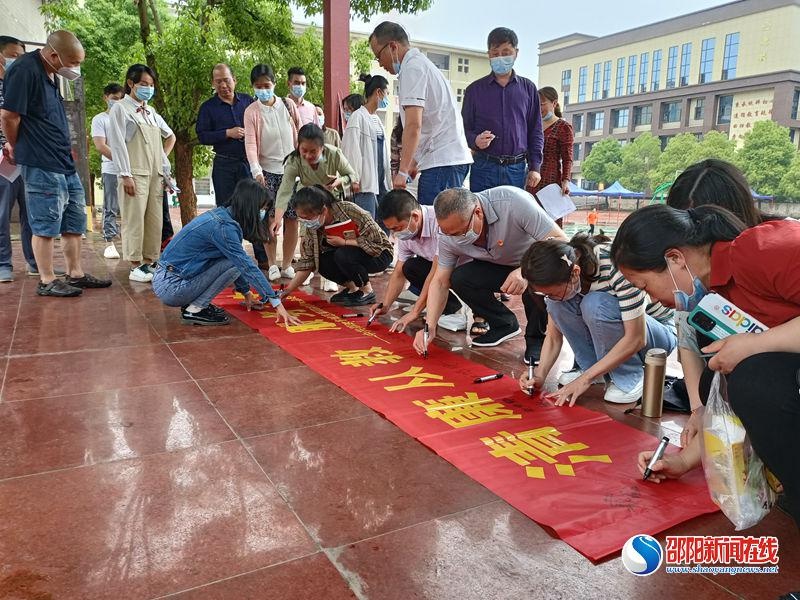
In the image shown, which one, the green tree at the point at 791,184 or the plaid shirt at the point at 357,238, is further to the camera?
the green tree at the point at 791,184

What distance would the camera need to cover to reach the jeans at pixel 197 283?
136 inches

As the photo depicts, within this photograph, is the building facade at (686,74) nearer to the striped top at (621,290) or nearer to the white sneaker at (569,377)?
the striped top at (621,290)

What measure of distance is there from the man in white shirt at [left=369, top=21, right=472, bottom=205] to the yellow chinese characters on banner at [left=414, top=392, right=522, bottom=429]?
160 cm

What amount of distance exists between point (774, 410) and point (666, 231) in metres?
0.45

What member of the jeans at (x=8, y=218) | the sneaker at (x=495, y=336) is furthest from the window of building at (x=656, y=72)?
the jeans at (x=8, y=218)

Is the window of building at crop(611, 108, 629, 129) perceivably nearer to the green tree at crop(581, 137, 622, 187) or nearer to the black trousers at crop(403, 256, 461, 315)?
the green tree at crop(581, 137, 622, 187)

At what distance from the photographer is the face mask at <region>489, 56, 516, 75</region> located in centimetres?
375

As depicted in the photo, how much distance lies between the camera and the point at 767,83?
13.8 meters

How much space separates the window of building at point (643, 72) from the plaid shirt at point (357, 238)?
18.3 m

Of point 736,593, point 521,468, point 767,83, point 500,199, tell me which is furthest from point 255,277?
point 767,83

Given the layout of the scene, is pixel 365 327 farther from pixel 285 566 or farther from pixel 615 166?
pixel 615 166

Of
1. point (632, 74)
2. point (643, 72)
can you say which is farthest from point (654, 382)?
point (632, 74)

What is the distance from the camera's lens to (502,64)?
3752 millimetres

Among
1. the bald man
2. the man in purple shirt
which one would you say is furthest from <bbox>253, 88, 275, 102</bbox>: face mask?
the man in purple shirt
